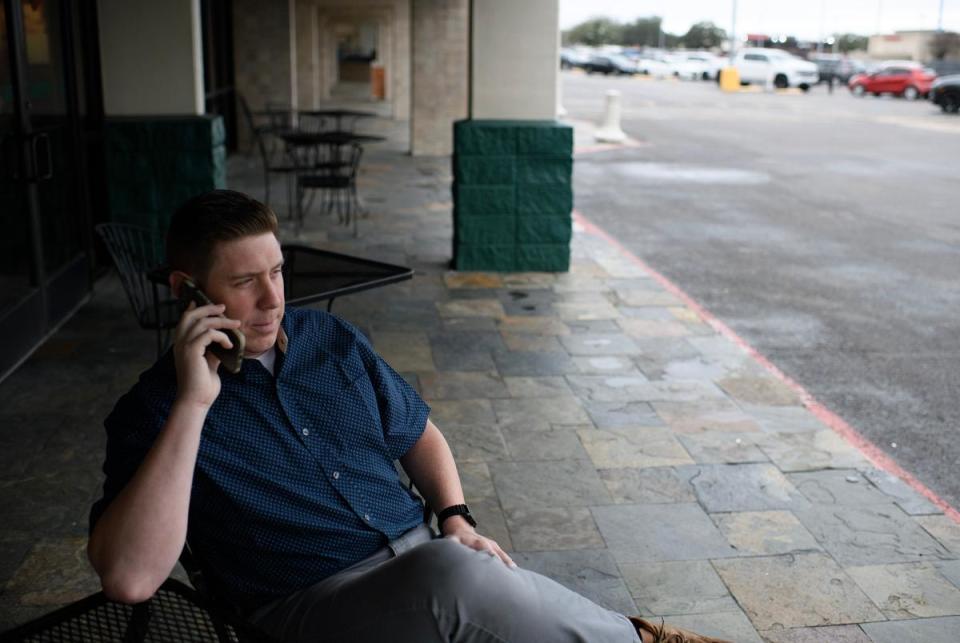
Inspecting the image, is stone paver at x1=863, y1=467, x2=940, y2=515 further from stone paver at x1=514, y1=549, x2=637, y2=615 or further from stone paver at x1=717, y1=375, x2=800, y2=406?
stone paver at x1=514, y1=549, x2=637, y2=615

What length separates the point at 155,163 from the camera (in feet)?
26.5

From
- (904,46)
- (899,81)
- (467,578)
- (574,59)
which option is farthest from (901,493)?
(904,46)

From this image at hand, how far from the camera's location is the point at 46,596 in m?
3.45

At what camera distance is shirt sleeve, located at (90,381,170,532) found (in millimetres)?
2053

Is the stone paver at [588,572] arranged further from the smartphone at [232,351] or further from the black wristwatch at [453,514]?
the smartphone at [232,351]

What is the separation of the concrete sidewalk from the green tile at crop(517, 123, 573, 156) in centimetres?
138

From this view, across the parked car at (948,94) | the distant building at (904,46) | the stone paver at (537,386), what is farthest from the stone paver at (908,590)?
the distant building at (904,46)

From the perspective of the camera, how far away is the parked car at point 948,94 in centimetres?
3062

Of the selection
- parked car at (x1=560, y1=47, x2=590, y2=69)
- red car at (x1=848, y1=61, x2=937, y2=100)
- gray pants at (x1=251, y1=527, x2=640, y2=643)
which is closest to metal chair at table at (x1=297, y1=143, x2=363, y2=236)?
gray pants at (x1=251, y1=527, x2=640, y2=643)

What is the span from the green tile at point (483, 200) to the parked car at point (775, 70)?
38.0 m

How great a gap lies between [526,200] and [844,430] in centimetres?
388

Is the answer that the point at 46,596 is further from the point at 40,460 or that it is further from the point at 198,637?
the point at 198,637

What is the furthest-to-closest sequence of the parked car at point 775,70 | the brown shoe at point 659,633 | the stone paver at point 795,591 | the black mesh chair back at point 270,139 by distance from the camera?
1. the parked car at point 775,70
2. the black mesh chair back at point 270,139
3. the stone paver at point 795,591
4. the brown shoe at point 659,633

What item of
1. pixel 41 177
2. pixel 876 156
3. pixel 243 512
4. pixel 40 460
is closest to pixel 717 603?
pixel 243 512
